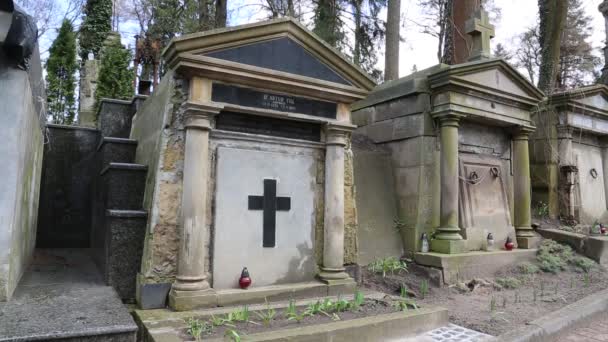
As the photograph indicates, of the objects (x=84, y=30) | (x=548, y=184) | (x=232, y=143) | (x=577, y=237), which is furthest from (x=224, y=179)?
(x=84, y=30)

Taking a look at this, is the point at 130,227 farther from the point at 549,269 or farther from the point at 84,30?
the point at 84,30

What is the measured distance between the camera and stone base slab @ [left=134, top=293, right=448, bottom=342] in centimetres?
324

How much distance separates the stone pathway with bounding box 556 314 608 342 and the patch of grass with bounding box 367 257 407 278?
2.19m

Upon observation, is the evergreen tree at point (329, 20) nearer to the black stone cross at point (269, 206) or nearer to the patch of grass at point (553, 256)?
the patch of grass at point (553, 256)

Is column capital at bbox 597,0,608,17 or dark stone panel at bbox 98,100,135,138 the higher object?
column capital at bbox 597,0,608,17

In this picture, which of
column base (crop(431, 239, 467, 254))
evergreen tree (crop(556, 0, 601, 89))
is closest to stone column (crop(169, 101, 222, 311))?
column base (crop(431, 239, 467, 254))

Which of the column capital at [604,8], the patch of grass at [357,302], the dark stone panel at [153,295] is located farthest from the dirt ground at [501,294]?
the column capital at [604,8]

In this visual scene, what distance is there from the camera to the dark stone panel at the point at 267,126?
4.45 meters

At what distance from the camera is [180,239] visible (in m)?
4.08

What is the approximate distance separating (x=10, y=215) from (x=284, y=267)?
8.50 feet

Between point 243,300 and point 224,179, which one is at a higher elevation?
point 224,179

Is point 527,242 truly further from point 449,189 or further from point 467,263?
point 449,189

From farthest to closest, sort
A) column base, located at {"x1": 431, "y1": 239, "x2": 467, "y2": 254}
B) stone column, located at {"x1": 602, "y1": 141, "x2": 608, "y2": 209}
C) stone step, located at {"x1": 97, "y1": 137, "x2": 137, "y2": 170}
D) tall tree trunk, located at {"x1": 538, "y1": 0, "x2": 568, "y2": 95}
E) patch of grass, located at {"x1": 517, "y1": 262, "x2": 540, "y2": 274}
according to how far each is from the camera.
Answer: tall tree trunk, located at {"x1": 538, "y1": 0, "x2": 568, "y2": 95}
stone column, located at {"x1": 602, "y1": 141, "x2": 608, "y2": 209}
patch of grass, located at {"x1": 517, "y1": 262, "x2": 540, "y2": 274}
column base, located at {"x1": 431, "y1": 239, "x2": 467, "y2": 254}
stone step, located at {"x1": 97, "y1": 137, "x2": 137, "y2": 170}

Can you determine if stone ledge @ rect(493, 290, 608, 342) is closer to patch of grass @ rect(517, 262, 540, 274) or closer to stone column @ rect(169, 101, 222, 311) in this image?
patch of grass @ rect(517, 262, 540, 274)
